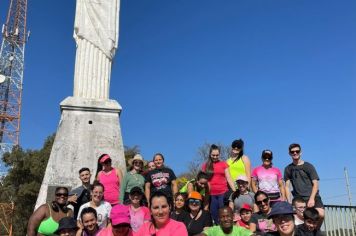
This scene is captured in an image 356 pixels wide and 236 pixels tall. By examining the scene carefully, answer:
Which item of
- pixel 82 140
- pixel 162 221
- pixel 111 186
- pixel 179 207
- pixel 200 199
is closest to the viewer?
pixel 162 221

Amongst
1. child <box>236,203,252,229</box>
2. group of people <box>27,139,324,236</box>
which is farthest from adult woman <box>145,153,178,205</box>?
child <box>236,203,252,229</box>

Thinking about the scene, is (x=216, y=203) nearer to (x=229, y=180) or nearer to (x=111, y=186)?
(x=229, y=180)

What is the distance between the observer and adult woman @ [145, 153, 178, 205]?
6.69 metres

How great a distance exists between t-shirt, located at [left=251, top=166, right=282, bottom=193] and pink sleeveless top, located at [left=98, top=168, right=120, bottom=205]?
2.45 metres

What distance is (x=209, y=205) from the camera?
6.72m

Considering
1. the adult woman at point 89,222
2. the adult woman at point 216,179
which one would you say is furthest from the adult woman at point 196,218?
the adult woman at point 89,222

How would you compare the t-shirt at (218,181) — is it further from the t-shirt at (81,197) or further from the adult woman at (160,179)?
the t-shirt at (81,197)

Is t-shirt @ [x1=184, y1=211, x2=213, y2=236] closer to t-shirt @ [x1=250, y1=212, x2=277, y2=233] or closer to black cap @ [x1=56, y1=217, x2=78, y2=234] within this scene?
t-shirt @ [x1=250, y1=212, x2=277, y2=233]

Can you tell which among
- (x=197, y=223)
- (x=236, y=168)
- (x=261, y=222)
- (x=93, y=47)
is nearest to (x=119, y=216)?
(x=197, y=223)

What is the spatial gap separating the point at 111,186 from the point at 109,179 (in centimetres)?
13

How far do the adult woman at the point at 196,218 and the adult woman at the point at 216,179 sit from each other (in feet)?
2.93

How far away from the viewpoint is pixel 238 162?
697cm

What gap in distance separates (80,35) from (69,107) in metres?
1.96

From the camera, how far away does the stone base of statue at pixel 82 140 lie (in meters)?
8.80
